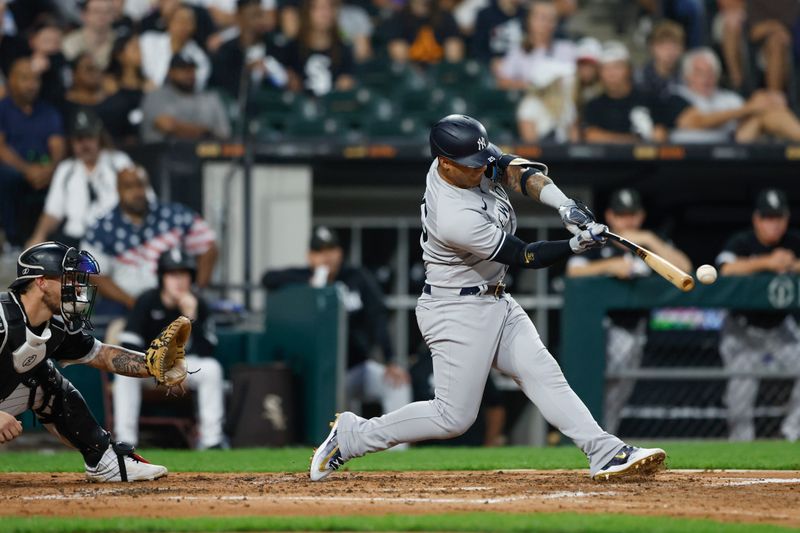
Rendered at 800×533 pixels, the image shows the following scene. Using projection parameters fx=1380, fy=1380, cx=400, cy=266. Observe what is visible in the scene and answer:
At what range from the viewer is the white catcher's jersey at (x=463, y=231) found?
540cm

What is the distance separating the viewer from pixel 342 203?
11.9 metres

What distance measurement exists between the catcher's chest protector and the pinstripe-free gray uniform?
1.42 metres

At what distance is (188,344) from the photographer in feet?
29.7

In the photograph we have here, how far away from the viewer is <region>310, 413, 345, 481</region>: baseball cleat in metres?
5.81

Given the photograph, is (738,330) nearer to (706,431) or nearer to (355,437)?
(706,431)

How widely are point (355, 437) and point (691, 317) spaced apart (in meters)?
4.27

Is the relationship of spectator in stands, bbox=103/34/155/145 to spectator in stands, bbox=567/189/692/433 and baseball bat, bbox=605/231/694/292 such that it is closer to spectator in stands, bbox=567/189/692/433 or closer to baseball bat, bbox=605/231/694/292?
spectator in stands, bbox=567/189/692/433

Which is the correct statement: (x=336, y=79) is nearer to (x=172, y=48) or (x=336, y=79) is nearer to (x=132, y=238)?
(x=172, y=48)

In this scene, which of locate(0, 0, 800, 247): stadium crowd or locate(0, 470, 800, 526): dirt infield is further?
locate(0, 0, 800, 247): stadium crowd

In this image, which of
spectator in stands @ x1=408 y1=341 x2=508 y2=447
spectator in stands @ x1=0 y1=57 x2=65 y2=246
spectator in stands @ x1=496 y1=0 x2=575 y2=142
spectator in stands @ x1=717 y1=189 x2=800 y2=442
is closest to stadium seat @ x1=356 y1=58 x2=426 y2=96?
spectator in stands @ x1=496 y1=0 x2=575 y2=142

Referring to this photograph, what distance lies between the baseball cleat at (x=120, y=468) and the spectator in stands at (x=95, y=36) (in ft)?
20.5

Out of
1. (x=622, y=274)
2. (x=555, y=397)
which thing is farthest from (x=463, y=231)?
(x=622, y=274)

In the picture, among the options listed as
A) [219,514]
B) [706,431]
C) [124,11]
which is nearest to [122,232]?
[124,11]

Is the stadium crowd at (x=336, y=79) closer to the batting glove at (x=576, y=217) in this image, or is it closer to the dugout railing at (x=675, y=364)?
the dugout railing at (x=675, y=364)
